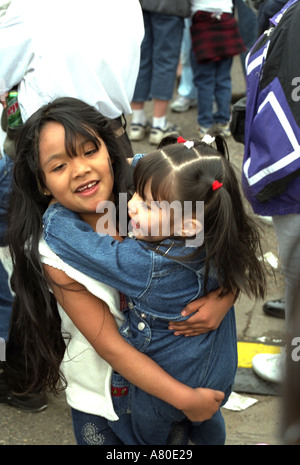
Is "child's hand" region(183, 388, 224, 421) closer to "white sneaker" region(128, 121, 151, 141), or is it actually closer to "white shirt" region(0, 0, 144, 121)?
"white shirt" region(0, 0, 144, 121)

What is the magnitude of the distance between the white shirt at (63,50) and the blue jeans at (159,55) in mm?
2631

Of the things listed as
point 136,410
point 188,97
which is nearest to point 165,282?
point 136,410

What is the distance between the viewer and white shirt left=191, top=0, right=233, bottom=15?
513 centimetres

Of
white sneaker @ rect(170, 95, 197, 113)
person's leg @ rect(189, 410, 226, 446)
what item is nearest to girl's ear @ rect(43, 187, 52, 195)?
person's leg @ rect(189, 410, 226, 446)

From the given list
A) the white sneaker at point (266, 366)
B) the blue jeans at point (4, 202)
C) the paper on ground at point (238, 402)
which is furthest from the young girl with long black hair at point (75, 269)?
the white sneaker at point (266, 366)

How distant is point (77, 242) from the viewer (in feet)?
6.39

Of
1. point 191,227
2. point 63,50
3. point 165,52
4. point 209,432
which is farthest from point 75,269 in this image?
point 165,52

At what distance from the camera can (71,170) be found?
6.57ft

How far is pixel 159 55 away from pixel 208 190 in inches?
143

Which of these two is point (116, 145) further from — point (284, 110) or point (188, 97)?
point (188, 97)

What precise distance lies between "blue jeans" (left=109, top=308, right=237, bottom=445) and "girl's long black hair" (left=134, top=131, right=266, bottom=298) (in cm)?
22

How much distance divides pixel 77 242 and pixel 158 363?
0.45m

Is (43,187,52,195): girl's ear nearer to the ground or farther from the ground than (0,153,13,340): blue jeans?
farther from the ground

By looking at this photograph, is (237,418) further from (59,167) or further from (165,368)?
(59,167)
